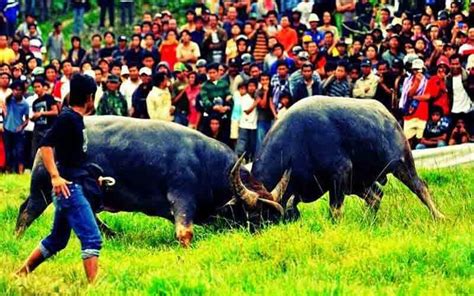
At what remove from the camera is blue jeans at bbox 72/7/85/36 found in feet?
93.2

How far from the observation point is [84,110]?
10250mm

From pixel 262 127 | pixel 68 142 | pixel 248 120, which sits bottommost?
pixel 262 127

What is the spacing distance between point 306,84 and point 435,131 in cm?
226

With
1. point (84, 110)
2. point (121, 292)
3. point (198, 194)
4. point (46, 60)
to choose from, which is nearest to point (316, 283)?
point (121, 292)

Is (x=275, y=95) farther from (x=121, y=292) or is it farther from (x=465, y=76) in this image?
(x=121, y=292)

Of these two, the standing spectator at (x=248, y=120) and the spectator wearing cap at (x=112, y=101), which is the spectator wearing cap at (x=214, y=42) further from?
the spectator wearing cap at (x=112, y=101)

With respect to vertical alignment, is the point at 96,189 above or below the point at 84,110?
below

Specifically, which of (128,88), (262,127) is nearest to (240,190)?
(262,127)

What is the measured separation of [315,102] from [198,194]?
73.9 inches

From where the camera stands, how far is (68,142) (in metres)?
10.2

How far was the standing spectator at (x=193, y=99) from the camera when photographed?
803 inches

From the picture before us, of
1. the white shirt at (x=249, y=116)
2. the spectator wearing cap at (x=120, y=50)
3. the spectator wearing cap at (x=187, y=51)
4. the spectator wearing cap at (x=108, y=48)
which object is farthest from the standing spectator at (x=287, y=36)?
the spectator wearing cap at (x=108, y=48)

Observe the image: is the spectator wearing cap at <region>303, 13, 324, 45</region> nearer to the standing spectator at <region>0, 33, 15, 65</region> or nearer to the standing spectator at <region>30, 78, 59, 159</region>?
the standing spectator at <region>30, 78, 59, 159</region>

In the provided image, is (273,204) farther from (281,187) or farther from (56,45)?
(56,45)
